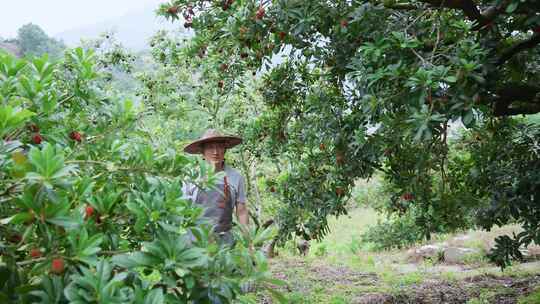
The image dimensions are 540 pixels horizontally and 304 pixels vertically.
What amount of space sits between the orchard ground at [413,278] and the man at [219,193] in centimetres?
239

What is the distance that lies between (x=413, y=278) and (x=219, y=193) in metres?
4.43

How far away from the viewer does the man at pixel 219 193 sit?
129 inches

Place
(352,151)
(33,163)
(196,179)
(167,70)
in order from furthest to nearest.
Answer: (167,70)
(352,151)
(196,179)
(33,163)

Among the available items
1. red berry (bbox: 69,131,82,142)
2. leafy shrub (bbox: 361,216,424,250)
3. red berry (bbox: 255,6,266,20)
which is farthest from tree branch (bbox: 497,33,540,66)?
leafy shrub (bbox: 361,216,424,250)

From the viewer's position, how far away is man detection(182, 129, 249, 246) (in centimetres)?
327

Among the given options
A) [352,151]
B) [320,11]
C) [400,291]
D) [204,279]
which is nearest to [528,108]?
[352,151]

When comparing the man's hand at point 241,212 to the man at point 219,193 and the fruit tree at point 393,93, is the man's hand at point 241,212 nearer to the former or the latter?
the man at point 219,193

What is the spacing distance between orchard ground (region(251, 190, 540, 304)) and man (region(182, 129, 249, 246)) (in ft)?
7.85

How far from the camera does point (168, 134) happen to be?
9.99 metres

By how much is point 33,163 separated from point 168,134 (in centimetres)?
891

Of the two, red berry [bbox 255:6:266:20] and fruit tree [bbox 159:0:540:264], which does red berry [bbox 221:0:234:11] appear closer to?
fruit tree [bbox 159:0:540:264]

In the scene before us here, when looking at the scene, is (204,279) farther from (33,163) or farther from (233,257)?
(33,163)

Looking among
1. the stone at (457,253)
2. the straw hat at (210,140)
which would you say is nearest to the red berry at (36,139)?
the straw hat at (210,140)

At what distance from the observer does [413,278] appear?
6891 mm
